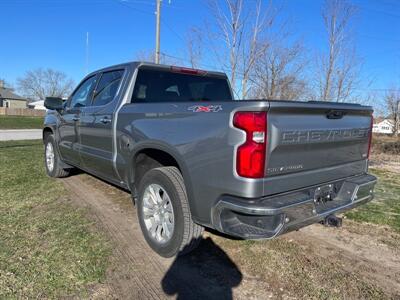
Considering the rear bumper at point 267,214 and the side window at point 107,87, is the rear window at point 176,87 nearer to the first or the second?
the side window at point 107,87

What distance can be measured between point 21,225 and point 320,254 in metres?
3.54

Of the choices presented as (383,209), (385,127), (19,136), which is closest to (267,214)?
(383,209)

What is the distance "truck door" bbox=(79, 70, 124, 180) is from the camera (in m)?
4.22

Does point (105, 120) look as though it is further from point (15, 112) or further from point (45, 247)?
point (15, 112)

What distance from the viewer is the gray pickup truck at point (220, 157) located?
2.53 meters

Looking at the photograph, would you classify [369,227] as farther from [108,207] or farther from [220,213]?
[108,207]

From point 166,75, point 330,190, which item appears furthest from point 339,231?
point 166,75

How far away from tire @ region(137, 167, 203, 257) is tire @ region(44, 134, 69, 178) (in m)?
3.49

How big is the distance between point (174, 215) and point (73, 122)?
2931 millimetres

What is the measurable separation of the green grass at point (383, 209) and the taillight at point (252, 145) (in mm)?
2882

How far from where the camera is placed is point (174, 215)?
3.18 metres

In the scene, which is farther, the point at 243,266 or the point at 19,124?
the point at 19,124

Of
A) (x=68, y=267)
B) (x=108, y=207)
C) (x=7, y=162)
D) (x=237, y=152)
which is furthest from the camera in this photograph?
(x=7, y=162)

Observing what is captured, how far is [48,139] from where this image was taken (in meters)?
6.70
